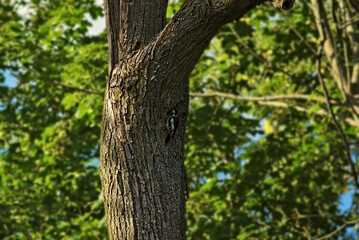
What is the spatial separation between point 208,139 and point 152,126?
6072 mm

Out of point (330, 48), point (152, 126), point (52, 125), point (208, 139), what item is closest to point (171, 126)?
point (152, 126)

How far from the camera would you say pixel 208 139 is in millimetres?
9062

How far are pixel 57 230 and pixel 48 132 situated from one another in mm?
1720

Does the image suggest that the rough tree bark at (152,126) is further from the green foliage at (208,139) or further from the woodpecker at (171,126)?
the green foliage at (208,139)

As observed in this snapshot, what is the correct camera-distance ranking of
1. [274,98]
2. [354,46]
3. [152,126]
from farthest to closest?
[354,46]
[274,98]
[152,126]

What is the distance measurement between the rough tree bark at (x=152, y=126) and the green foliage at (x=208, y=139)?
4.98m

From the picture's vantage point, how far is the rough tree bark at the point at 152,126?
9.53 ft

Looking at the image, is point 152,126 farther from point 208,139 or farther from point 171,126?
point 208,139

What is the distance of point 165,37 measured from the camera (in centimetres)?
302

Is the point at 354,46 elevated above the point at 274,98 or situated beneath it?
elevated above

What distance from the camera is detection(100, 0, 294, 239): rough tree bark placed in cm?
291

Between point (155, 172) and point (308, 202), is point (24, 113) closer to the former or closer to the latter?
point (308, 202)

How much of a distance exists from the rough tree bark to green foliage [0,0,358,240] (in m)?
4.98

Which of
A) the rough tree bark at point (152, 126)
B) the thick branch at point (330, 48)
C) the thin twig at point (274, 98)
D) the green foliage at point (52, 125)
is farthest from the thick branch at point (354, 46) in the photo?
the rough tree bark at point (152, 126)
